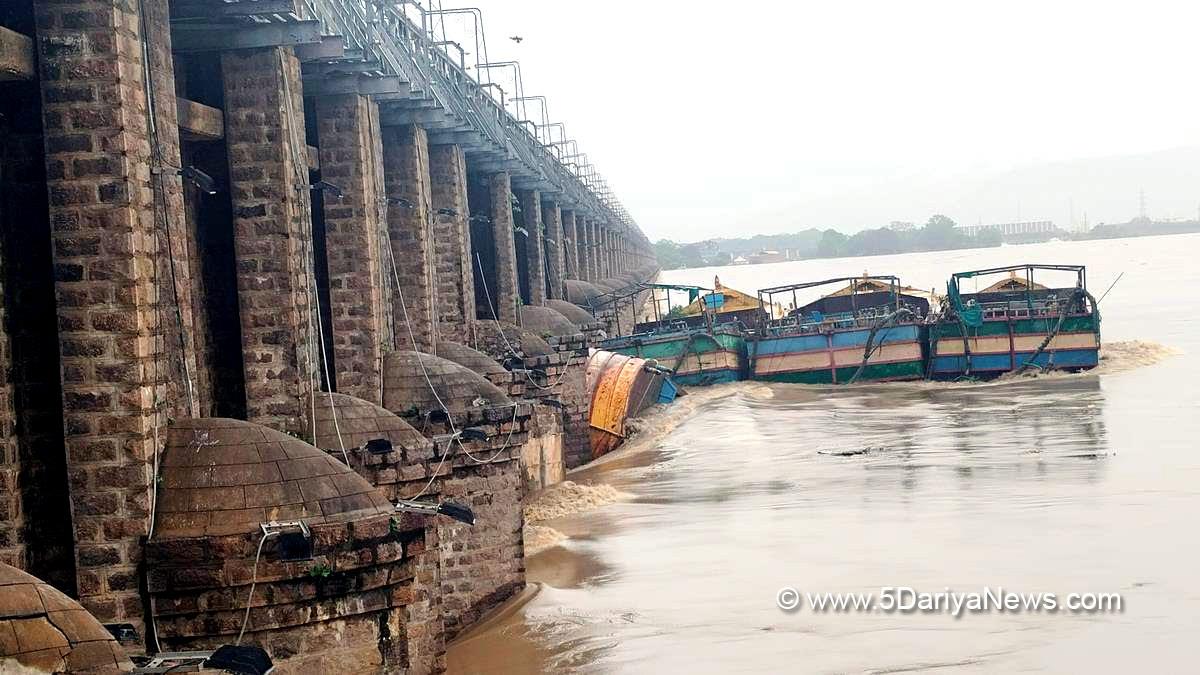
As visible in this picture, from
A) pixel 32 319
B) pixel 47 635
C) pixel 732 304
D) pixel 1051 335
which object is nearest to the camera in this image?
pixel 47 635

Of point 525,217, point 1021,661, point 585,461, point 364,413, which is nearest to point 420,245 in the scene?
point 364,413

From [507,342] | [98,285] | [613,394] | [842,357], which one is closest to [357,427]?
[98,285]

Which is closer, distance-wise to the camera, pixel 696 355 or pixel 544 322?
pixel 544 322

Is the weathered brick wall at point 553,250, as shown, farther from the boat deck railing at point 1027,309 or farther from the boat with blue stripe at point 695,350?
the boat deck railing at point 1027,309

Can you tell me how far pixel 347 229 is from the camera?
18.3 m

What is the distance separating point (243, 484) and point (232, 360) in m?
4.41

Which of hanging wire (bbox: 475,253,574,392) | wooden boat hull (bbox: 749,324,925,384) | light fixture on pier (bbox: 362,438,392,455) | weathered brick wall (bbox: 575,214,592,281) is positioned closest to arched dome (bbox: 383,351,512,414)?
light fixture on pier (bbox: 362,438,392,455)

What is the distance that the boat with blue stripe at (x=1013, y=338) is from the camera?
4369cm

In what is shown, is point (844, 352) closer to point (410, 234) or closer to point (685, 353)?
point (685, 353)

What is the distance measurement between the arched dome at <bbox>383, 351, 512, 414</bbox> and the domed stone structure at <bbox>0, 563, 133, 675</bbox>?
9.60 m

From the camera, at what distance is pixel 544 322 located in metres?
34.1

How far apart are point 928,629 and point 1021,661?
4.43ft

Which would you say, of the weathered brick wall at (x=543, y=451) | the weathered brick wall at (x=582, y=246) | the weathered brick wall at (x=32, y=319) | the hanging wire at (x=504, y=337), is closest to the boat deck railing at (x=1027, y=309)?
the hanging wire at (x=504, y=337)

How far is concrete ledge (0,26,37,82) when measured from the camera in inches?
391
